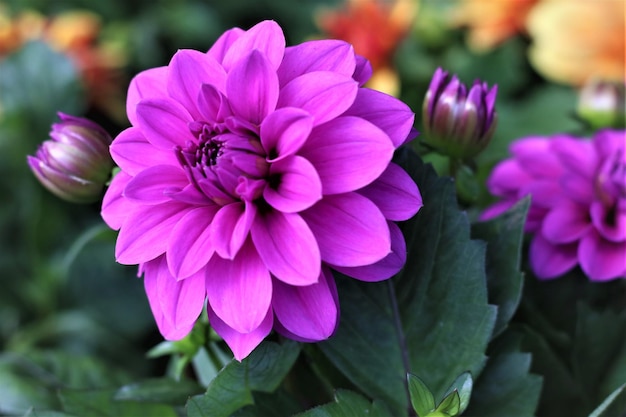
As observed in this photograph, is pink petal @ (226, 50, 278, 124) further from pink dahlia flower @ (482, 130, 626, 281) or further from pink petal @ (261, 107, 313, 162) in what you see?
pink dahlia flower @ (482, 130, 626, 281)

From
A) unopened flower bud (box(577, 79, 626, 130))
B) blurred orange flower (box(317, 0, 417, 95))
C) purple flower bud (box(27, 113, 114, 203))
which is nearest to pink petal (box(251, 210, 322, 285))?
purple flower bud (box(27, 113, 114, 203))

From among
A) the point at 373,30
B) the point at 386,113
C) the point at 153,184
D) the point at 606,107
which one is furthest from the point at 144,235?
the point at 373,30

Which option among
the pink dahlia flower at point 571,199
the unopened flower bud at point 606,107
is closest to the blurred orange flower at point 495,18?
the unopened flower bud at point 606,107

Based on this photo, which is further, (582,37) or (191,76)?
(582,37)

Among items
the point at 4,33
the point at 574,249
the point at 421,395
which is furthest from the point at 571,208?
the point at 4,33

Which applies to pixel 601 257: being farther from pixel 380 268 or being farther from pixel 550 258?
pixel 380 268

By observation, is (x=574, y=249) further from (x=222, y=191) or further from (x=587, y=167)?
(x=222, y=191)
